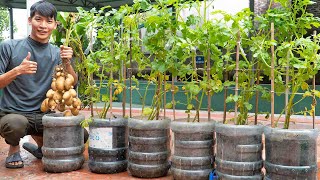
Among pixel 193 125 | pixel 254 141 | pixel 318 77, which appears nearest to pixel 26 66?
pixel 193 125

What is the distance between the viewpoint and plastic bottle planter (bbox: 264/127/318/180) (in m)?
1.73

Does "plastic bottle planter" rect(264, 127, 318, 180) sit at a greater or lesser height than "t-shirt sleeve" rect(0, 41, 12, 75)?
lesser

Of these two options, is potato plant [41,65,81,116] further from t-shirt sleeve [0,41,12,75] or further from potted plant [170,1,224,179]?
potted plant [170,1,224,179]

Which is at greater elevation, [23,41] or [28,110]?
[23,41]

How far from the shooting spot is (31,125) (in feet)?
8.11

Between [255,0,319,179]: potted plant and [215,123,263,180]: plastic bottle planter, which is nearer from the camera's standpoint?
[255,0,319,179]: potted plant

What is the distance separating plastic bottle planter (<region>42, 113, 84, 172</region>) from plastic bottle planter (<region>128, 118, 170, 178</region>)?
15.3 inches

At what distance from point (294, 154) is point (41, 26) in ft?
5.72

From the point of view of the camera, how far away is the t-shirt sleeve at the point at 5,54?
238 centimetres

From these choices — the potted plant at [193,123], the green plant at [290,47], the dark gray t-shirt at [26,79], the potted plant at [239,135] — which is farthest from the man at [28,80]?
the green plant at [290,47]

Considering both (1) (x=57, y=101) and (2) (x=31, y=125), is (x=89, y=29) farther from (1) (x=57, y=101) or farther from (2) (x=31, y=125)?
(2) (x=31, y=125)

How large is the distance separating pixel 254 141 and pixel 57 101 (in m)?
1.23

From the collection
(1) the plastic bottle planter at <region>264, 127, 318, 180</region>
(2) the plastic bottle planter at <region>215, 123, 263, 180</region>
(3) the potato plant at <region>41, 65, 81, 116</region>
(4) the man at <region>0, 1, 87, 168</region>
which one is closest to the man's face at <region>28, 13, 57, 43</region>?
(4) the man at <region>0, 1, 87, 168</region>

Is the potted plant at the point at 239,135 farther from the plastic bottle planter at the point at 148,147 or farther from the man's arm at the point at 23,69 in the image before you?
the man's arm at the point at 23,69
